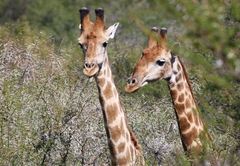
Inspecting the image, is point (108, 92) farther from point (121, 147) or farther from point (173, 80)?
point (173, 80)

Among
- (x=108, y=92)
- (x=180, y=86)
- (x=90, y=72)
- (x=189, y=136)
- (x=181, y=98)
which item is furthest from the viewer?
(x=180, y=86)

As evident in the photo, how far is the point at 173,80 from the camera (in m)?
7.14

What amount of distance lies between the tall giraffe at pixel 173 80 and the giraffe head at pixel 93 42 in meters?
0.41

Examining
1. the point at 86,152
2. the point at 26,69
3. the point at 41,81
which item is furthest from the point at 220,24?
the point at 26,69

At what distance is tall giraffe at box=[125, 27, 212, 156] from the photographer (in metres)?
6.87

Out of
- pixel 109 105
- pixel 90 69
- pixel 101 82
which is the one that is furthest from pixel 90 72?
pixel 109 105

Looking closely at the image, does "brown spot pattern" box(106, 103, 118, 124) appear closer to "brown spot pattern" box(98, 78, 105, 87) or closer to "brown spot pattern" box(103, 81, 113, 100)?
"brown spot pattern" box(103, 81, 113, 100)

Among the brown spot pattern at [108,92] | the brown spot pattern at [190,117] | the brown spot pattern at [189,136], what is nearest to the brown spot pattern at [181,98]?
the brown spot pattern at [190,117]

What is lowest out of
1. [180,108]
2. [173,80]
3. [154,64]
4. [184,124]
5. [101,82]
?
[184,124]

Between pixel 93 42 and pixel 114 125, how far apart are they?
735 mm

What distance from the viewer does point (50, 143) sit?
6.84 m

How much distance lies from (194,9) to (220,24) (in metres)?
0.15

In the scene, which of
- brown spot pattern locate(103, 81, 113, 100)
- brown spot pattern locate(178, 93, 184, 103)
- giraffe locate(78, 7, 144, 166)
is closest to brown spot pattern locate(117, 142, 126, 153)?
giraffe locate(78, 7, 144, 166)

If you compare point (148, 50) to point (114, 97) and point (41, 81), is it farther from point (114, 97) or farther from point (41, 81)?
point (41, 81)
